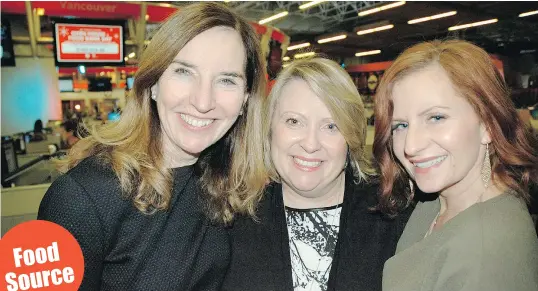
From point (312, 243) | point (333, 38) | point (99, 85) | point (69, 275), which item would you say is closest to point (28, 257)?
point (69, 275)

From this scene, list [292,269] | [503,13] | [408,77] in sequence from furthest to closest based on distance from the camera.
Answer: [503,13]
[292,269]
[408,77]

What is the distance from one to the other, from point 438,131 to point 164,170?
1.01 metres

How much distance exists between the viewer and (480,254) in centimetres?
122

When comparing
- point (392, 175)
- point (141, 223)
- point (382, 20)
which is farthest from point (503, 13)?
point (141, 223)

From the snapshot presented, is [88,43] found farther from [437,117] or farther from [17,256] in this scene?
[437,117]

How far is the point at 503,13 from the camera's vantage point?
45.2 feet

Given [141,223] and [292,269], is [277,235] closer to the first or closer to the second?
[292,269]

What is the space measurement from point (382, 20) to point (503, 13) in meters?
4.19

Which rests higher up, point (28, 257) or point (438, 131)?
point (438, 131)

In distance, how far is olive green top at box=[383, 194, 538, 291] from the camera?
46.9 inches

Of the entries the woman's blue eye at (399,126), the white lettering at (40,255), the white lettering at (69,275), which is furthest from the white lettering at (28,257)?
the woman's blue eye at (399,126)

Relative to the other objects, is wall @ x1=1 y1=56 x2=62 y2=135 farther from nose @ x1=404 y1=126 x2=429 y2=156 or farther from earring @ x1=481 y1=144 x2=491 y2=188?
earring @ x1=481 y1=144 x2=491 y2=188

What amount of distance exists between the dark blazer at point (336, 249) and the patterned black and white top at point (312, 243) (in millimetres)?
51

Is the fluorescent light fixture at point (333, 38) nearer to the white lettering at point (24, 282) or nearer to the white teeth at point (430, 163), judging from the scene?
the white teeth at point (430, 163)
